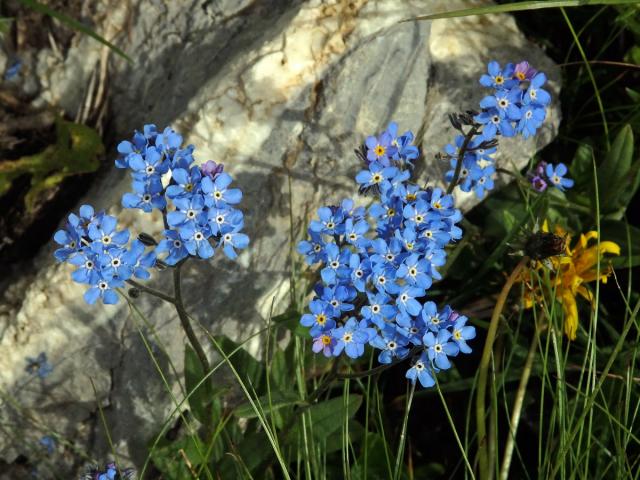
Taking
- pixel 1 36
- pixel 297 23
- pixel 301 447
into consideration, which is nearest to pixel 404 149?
pixel 297 23

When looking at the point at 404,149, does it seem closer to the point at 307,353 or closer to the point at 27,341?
the point at 307,353

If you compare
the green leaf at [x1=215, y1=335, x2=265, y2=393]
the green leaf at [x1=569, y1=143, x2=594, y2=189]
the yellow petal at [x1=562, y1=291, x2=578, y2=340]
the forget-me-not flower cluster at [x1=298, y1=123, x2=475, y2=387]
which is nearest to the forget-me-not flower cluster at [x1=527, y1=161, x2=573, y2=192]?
the green leaf at [x1=569, y1=143, x2=594, y2=189]

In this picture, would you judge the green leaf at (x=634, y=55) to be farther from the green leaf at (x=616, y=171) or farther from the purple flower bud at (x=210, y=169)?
the purple flower bud at (x=210, y=169)

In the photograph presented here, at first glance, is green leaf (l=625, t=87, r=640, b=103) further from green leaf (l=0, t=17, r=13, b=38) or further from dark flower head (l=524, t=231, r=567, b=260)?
green leaf (l=0, t=17, r=13, b=38)

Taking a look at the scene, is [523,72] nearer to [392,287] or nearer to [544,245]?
[544,245]

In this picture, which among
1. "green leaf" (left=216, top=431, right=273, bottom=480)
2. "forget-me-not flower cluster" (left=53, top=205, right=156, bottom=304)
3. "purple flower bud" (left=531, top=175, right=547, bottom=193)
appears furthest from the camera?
"purple flower bud" (left=531, top=175, right=547, bottom=193)

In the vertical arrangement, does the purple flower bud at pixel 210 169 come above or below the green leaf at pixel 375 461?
above

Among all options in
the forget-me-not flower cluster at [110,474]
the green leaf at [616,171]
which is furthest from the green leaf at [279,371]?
the green leaf at [616,171]
